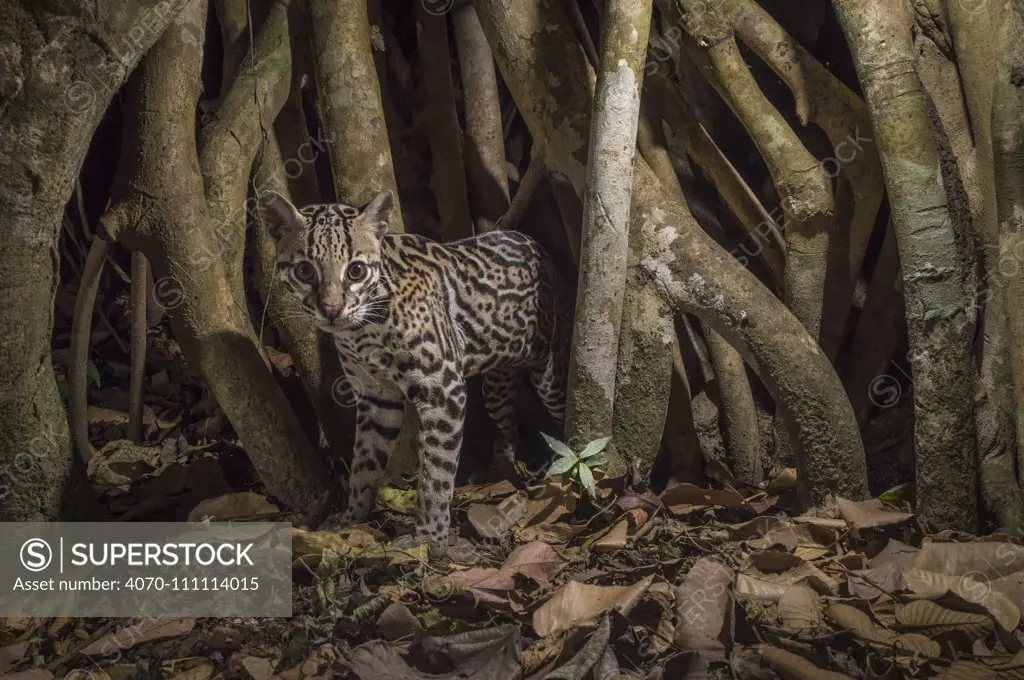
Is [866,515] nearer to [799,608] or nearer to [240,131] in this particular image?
[799,608]

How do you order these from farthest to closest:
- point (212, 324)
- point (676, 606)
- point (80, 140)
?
1. point (212, 324)
2. point (80, 140)
3. point (676, 606)

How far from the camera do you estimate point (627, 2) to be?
4230mm

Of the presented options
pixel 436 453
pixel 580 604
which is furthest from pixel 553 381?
pixel 580 604

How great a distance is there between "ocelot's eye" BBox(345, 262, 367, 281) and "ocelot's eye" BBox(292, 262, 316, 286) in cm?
14

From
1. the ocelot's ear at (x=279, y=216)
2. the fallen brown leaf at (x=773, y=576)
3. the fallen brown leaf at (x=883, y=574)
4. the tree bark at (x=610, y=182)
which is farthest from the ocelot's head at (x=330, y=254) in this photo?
the fallen brown leaf at (x=883, y=574)

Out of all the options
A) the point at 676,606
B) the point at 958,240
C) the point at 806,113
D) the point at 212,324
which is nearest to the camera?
the point at 676,606

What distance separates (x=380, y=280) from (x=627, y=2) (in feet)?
5.36

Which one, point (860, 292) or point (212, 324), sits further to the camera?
point (860, 292)

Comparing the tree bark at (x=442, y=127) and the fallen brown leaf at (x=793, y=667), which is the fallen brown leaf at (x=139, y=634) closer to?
the fallen brown leaf at (x=793, y=667)

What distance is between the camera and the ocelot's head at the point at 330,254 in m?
4.02

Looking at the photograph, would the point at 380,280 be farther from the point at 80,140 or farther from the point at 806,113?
the point at 806,113

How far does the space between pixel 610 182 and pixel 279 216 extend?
1434mm

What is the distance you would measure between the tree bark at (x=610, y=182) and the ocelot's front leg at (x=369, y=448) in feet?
3.30

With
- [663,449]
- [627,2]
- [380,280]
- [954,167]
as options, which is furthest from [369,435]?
[954,167]
